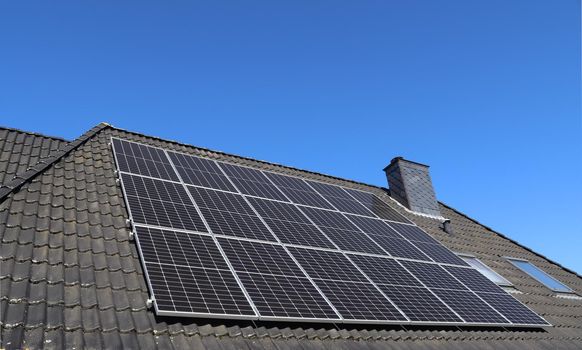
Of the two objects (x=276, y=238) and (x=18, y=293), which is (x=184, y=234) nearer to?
(x=276, y=238)

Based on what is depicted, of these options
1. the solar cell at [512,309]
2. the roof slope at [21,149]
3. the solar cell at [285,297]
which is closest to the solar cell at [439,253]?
the solar cell at [512,309]

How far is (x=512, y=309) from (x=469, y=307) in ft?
4.03

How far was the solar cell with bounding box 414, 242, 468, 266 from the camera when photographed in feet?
32.0

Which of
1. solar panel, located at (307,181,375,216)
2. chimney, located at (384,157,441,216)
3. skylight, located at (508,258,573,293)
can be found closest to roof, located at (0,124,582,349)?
skylight, located at (508,258,573,293)

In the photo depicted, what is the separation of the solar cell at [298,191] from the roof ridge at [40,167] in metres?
4.44

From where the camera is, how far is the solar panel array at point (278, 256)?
18.9 feet

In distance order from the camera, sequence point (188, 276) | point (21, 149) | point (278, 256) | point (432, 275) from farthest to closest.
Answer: point (21, 149) → point (432, 275) → point (278, 256) → point (188, 276)

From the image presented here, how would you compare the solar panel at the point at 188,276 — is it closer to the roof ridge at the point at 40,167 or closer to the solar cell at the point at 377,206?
the roof ridge at the point at 40,167

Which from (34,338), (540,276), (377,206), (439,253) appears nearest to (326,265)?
(439,253)

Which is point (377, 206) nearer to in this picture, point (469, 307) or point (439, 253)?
point (439, 253)

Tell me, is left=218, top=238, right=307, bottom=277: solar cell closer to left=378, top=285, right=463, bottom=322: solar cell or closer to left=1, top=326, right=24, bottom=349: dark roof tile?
left=378, top=285, right=463, bottom=322: solar cell

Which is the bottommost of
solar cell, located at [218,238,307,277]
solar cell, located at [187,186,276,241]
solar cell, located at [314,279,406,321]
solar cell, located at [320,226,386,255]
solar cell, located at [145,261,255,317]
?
solar cell, located at [314,279,406,321]

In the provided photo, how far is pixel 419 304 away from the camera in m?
7.32

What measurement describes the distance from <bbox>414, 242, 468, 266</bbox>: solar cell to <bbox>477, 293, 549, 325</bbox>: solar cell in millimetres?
1173
